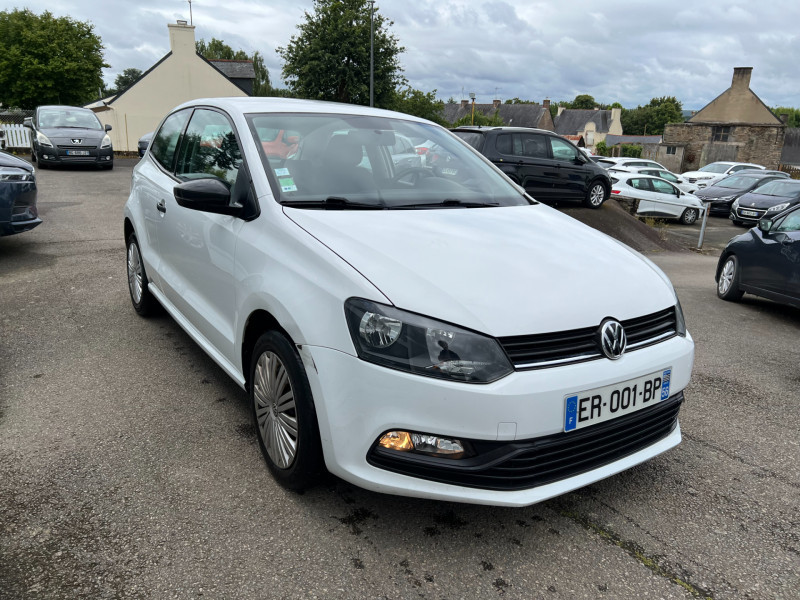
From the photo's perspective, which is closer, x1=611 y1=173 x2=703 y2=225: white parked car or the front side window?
the front side window

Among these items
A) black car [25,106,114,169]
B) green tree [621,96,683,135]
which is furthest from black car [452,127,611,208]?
green tree [621,96,683,135]

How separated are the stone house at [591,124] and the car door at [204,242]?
106 m

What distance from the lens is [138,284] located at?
5.14 m

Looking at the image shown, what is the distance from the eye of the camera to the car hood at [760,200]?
60.1ft

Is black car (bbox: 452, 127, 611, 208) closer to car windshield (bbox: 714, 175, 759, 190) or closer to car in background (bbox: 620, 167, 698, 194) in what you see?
car windshield (bbox: 714, 175, 759, 190)

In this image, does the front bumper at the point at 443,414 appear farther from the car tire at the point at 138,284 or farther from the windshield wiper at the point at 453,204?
the car tire at the point at 138,284

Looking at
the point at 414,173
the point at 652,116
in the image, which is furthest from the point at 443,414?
the point at 652,116

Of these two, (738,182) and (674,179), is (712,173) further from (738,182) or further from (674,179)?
(738,182)

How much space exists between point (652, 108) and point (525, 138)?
127 m

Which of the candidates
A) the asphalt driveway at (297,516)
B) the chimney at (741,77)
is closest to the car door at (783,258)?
the asphalt driveway at (297,516)

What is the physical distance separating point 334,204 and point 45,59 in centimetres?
3638

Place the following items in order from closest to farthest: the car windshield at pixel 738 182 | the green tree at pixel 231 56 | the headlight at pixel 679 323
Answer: the headlight at pixel 679 323
the car windshield at pixel 738 182
the green tree at pixel 231 56

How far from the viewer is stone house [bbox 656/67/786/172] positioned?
46.9 metres

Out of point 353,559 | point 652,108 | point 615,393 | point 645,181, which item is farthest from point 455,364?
point 652,108
